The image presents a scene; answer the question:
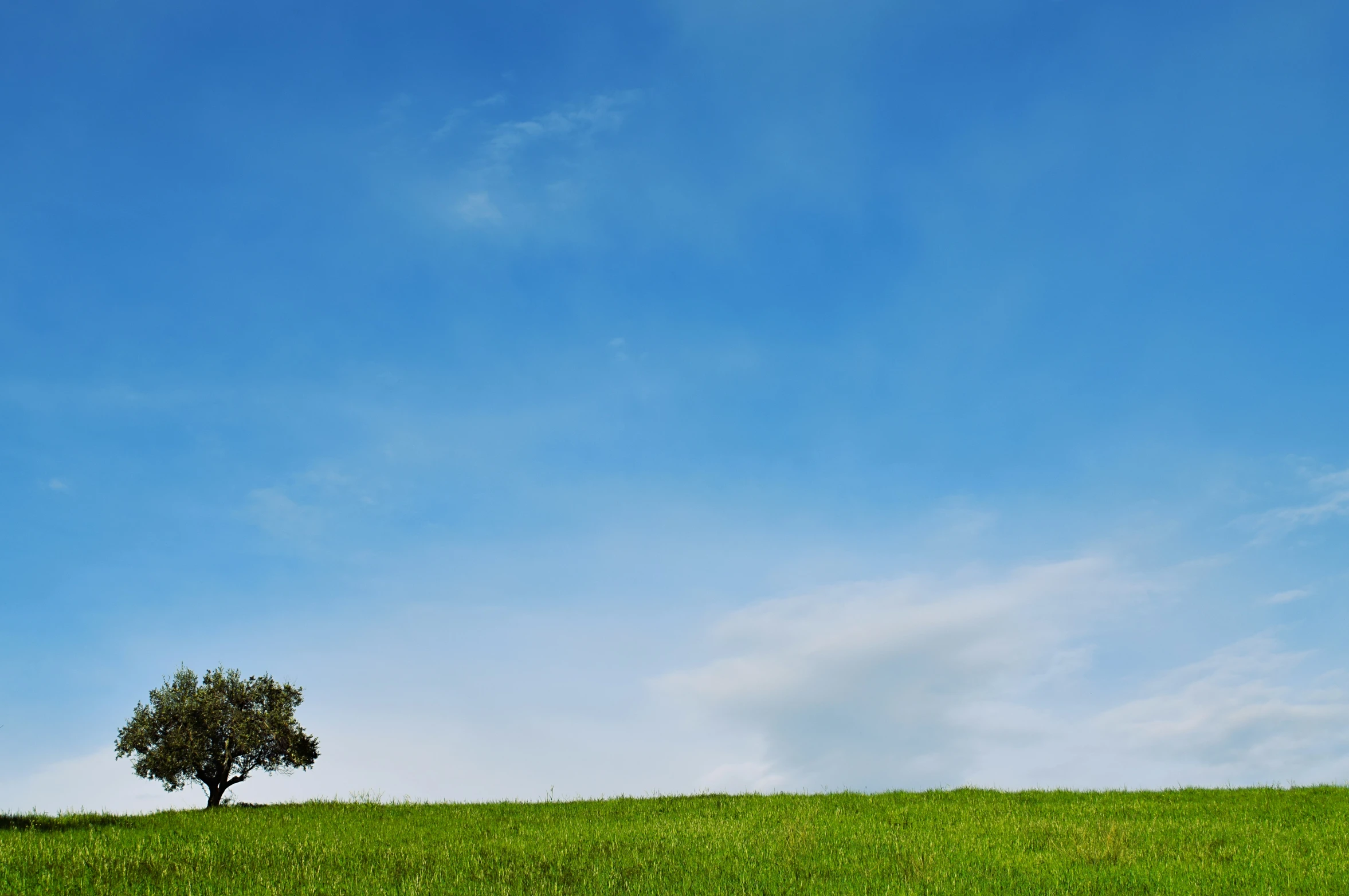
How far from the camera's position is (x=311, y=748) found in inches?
1572

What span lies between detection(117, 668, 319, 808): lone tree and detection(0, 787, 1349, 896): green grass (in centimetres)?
943

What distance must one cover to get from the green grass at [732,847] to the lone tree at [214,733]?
9435 mm

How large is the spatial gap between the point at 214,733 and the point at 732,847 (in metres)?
27.7

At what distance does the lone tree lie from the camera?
125 feet

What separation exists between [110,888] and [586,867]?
7.88 meters

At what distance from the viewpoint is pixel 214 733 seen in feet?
127

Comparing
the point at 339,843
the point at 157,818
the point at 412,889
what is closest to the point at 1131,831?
the point at 412,889

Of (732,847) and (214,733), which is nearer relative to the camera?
(732,847)

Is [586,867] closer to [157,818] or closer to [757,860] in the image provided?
[757,860]

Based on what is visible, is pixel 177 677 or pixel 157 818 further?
pixel 177 677

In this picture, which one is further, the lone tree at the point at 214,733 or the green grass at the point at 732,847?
the lone tree at the point at 214,733

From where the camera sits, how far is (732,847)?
19609 mm

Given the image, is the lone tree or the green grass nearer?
the green grass

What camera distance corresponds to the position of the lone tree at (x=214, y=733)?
1505 inches
